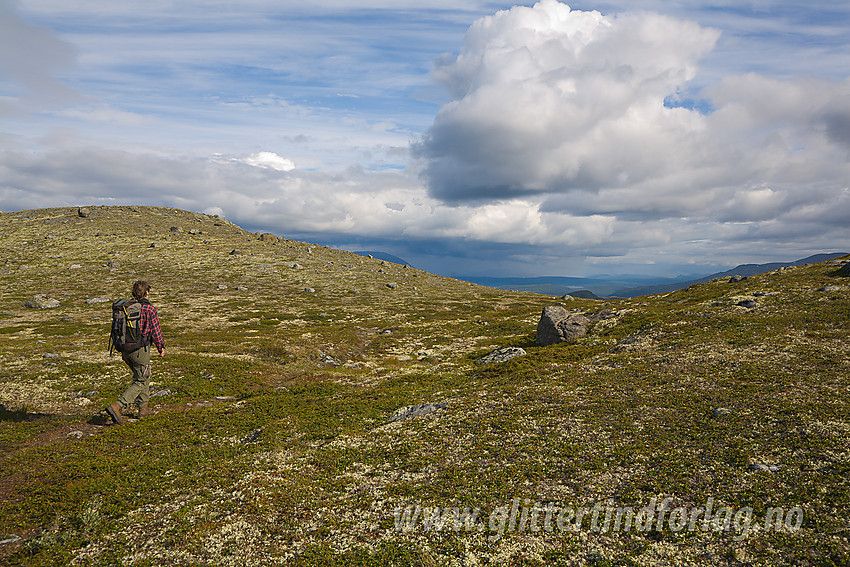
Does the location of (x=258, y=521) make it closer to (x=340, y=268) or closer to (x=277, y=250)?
(x=340, y=268)

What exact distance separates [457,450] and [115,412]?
1897 centimetres

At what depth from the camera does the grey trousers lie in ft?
68.0

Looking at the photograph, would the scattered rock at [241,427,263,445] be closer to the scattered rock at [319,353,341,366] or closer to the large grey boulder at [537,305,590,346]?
the scattered rock at [319,353,341,366]

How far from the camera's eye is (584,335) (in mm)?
40156

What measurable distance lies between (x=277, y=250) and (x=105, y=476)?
133867 millimetres

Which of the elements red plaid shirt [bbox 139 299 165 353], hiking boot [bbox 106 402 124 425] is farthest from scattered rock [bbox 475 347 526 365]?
hiking boot [bbox 106 402 124 425]

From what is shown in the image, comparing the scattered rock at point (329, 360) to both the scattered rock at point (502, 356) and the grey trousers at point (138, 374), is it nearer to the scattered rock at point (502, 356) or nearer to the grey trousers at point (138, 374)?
the scattered rock at point (502, 356)

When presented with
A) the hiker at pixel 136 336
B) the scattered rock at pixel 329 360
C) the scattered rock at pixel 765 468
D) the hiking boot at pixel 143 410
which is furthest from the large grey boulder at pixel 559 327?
the hiking boot at pixel 143 410

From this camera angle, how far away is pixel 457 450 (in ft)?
57.4

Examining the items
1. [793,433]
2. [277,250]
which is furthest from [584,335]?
[277,250]

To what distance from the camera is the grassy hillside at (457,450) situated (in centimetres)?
1180

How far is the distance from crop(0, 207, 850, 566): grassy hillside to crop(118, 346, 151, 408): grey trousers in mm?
1598

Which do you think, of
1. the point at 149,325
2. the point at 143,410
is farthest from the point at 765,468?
the point at 143,410

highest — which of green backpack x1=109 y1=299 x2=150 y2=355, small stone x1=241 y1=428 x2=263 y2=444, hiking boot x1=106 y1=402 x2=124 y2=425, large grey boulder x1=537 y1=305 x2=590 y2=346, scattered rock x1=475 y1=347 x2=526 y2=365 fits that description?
green backpack x1=109 y1=299 x2=150 y2=355
